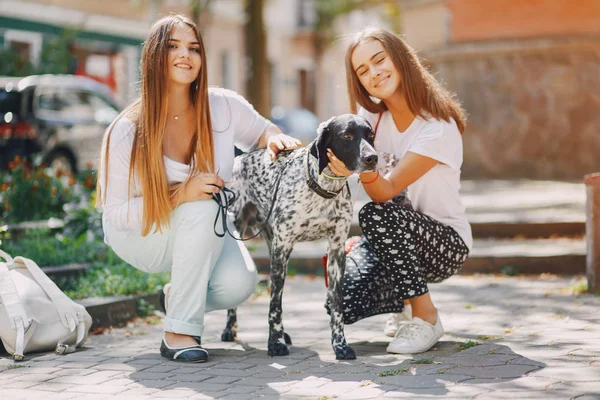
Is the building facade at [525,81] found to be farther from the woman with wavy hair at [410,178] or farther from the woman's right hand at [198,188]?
the woman's right hand at [198,188]

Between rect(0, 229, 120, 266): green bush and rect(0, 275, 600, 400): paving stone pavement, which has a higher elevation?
rect(0, 229, 120, 266): green bush

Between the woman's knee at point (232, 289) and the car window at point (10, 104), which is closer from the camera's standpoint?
the woman's knee at point (232, 289)

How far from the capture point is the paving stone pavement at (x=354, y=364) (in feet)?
13.1

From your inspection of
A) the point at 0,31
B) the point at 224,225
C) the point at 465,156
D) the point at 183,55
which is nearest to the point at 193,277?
the point at 224,225

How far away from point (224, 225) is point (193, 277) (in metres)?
0.32

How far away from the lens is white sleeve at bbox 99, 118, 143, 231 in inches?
184

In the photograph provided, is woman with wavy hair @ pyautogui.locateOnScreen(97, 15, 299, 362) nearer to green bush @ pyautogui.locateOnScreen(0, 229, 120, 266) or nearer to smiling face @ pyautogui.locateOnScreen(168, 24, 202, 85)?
smiling face @ pyautogui.locateOnScreen(168, 24, 202, 85)

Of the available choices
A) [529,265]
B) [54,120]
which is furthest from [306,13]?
[529,265]

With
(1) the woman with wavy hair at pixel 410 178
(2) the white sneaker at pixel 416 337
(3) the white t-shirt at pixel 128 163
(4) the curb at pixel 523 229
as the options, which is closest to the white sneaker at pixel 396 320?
(1) the woman with wavy hair at pixel 410 178

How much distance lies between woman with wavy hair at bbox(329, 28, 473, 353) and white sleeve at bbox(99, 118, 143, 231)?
1.17 metres

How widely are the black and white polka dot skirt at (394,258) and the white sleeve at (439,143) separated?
32cm

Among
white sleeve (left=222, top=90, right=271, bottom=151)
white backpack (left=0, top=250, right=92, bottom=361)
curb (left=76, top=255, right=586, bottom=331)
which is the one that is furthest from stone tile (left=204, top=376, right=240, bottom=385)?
curb (left=76, top=255, right=586, bottom=331)

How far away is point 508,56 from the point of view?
1234 cm

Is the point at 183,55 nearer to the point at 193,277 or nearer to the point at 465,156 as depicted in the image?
the point at 193,277
